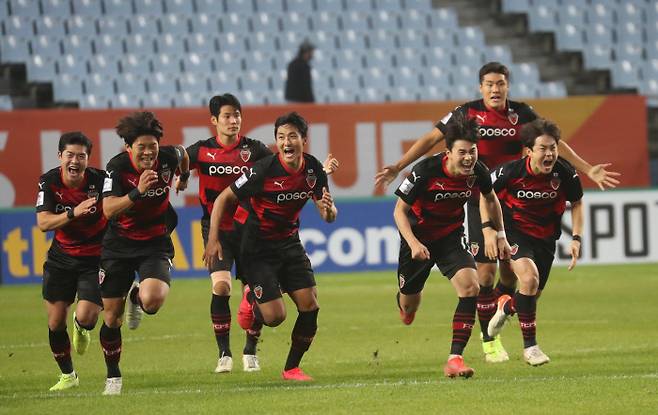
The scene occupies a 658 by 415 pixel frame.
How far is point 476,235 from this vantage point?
35.9 ft

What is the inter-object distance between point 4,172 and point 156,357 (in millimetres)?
8923

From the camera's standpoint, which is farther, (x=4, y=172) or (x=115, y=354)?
(x=4, y=172)

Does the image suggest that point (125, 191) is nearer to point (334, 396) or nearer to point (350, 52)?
point (334, 396)

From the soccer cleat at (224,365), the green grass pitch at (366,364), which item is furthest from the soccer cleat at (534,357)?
the soccer cleat at (224,365)

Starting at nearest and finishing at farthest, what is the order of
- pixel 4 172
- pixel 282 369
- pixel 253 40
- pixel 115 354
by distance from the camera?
pixel 115 354
pixel 282 369
pixel 4 172
pixel 253 40

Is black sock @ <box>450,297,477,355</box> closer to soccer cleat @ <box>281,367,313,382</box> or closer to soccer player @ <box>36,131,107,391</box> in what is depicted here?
soccer cleat @ <box>281,367,313,382</box>

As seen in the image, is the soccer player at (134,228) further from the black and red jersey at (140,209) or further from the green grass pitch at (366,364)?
the green grass pitch at (366,364)

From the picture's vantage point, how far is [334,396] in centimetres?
836

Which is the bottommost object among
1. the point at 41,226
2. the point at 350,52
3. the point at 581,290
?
the point at 581,290

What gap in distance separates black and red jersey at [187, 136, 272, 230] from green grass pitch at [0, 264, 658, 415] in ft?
4.64

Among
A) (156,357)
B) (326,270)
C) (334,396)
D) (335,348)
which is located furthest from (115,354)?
(326,270)

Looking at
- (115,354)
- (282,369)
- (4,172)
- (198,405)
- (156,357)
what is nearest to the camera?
(198,405)

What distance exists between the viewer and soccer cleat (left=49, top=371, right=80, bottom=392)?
920 cm

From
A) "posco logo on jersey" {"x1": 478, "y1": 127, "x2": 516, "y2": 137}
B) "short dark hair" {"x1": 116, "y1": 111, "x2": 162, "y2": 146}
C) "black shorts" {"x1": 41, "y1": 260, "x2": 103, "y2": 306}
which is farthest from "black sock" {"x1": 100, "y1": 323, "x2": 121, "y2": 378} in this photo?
"posco logo on jersey" {"x1": 478, "y1": 127, "x2": 516, "y2": 137}
